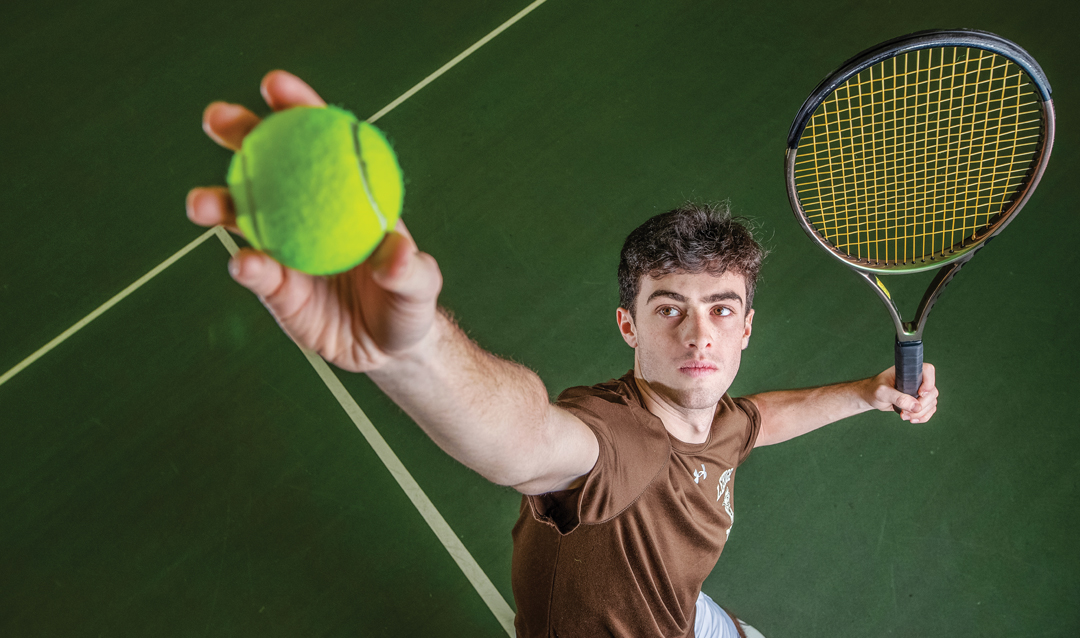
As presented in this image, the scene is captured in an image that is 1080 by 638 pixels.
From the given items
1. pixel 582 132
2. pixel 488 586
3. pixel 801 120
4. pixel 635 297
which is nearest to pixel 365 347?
pixel 635 297

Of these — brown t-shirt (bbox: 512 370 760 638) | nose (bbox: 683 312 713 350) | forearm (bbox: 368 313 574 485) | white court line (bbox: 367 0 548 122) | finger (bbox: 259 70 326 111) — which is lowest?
brown t-shirt (bbox: 512 370 760 638)

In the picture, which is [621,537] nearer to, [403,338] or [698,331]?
[698,331]

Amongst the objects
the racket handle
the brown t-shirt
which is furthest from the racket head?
the brown t-shirt

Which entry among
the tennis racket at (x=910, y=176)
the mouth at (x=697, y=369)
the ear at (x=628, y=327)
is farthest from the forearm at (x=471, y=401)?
the tennis racket at (x=910, y=176)

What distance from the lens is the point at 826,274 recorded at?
124 inches

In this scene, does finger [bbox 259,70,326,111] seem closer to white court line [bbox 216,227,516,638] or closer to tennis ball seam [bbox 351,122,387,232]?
tennis ball seam [bbox 351,122,387,232]

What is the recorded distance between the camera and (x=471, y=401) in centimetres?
123

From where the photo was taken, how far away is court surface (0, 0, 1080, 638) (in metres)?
2.98

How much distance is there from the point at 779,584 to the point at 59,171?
4410mm

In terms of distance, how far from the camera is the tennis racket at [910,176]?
7.24 ft

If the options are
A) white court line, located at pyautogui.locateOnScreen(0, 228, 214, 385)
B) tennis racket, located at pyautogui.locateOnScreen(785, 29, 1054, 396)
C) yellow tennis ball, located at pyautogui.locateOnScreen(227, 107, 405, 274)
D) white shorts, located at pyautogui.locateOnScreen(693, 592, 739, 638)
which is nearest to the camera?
yellow tennis ball, located at pyautogui.locateOnScreen(227, 107, 405, 274)

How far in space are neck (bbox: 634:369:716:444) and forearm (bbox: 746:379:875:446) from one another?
0.56 meters

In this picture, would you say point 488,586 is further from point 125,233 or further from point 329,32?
point 329,32

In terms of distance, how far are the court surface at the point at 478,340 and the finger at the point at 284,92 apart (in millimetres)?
2052
